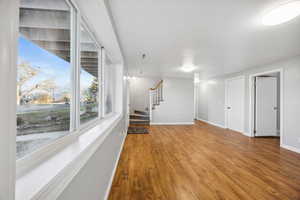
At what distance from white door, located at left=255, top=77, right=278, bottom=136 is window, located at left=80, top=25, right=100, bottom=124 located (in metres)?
5.04

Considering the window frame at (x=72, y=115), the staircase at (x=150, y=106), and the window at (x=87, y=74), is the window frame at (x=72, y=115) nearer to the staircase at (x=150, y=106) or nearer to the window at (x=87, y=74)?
the window at (x=87, y=74)

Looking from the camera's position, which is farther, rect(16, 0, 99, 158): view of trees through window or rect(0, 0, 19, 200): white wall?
rect(16, 0, 99, 158): view of trees through window

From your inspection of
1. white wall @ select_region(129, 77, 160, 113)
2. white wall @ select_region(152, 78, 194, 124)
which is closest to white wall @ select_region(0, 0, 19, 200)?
white wall @ select_region(152, 78, 194, 124)

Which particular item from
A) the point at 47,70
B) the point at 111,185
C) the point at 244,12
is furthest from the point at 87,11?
the point at 111,185

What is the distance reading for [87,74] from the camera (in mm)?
1848

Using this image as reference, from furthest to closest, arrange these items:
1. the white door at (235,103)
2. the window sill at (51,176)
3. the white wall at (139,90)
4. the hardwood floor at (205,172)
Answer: the white wall at (139,90) < the white door at (235,103) < the hardwood floor at (205,172) < the window sill at (51,176)

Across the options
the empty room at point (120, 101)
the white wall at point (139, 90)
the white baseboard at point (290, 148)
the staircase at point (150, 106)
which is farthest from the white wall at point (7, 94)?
the white wall at point (139, 90)

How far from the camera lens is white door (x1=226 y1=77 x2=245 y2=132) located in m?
5.05

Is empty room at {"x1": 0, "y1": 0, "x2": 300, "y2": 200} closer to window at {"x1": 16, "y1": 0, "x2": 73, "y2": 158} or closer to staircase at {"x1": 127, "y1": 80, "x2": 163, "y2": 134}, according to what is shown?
window at {"x1": 16, "y1": 0, "x2": 73, "y2": 158}

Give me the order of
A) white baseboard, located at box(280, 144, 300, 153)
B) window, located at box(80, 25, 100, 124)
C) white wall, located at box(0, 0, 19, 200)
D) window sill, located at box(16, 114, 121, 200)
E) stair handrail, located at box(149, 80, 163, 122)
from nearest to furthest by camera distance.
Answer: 1. white wall, located at box(0, 0, 19, 200)
2. window sill, located at box(16, 114, 121, 200)
3. window, located at box(80, 25, 100, 124)
4. white baseboard, located at box(280, 144, 300, 153)
5. stair handrail, located at box(149, 80, 163, 122)

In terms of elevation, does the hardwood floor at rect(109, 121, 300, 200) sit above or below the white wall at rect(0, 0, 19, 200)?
below

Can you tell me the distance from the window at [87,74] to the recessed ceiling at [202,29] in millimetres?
483

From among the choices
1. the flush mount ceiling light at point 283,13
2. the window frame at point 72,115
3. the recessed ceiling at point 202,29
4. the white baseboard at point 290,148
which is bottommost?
the white baseboard at point 290,148

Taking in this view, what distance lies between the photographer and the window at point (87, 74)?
1653 millimetres
